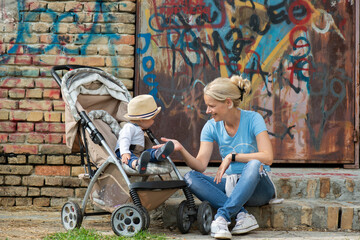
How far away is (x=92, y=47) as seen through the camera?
563 cm

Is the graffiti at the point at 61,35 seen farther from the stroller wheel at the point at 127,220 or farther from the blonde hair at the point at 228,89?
the stroller wheel at the point at 127,220

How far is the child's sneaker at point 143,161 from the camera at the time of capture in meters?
3.79

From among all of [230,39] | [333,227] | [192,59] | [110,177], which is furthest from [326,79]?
[110,177]

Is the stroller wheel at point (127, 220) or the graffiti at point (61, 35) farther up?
the graffiti at point (61, 35)

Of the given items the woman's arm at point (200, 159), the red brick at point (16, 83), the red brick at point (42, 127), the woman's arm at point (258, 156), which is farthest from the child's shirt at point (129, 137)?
the red brick at point (16, 83)

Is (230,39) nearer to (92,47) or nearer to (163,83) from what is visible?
(163,83)

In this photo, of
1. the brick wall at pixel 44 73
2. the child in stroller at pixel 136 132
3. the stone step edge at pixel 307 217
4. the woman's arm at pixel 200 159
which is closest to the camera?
the child in stroller at pixel 136 132

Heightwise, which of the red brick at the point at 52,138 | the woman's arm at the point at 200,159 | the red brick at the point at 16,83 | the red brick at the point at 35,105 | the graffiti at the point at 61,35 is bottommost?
the woman's arm at the point at 200,159

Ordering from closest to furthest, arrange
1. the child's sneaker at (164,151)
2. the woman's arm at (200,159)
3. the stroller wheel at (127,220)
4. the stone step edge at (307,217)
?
the stroller wheel at (127,220), the child's sneaker at (164,151), the woman's arm at (200,159), the stone step edge at (307,217)

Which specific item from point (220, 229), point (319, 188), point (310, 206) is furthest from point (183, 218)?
point (319, 188)

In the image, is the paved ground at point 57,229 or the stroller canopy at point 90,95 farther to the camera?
the stroller canopy at point 90,95

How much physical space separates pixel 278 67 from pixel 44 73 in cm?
262

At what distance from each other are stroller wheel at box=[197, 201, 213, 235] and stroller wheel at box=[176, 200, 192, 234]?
0.13 m

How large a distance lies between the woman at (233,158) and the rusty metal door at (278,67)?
1523 mm
